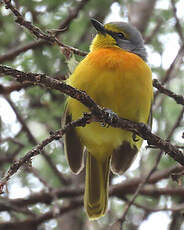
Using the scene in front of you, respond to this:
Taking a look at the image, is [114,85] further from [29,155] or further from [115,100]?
[29,155]

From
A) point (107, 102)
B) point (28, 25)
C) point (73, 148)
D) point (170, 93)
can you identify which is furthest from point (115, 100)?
point (28, 25)

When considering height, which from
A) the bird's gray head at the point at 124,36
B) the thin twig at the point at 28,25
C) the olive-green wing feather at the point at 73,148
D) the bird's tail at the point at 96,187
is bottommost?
the bird's tail at the point at 96,187

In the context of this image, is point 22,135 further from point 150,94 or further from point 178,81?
point 178,81

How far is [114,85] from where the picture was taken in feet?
10.1

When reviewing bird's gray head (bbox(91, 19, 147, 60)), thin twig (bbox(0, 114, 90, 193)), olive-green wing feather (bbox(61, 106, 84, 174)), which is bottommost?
thin twig (bbox(0, 114, 90, 193))

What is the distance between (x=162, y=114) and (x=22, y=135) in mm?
1710

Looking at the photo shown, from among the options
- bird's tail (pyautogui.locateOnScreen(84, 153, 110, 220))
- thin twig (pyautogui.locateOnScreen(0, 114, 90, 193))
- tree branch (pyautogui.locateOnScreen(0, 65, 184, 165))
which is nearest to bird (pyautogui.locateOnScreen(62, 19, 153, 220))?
bird's tail (pyautogui.locateOnScreen(84, 153, 110, 220))

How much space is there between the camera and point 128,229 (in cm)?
440

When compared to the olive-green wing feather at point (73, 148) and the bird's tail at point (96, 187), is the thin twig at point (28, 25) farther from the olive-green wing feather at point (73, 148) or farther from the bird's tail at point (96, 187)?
the bird's tail at point (96, 187)

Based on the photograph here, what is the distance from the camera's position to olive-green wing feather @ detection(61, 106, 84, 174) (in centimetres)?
337

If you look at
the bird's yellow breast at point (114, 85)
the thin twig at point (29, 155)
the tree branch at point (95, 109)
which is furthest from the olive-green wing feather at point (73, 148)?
the thin twig at point (29, 155)

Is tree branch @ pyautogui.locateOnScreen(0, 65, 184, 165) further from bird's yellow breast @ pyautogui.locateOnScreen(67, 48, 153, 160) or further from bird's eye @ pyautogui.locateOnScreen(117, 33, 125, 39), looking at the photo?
bird's eye @ pyautogui.locateOnScreen(117, 33, 125, 39)

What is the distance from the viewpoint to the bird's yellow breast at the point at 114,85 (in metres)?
3.08

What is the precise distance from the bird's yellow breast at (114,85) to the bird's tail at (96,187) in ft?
1.32
